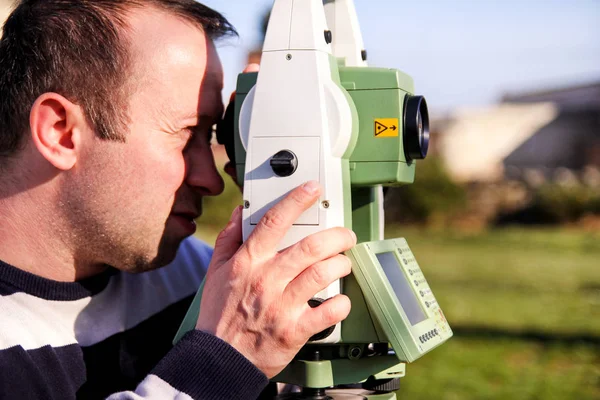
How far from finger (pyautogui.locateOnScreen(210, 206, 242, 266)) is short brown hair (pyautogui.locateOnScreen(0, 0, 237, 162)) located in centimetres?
42

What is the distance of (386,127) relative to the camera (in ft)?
5.75

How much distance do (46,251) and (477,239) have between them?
1350 centimetres

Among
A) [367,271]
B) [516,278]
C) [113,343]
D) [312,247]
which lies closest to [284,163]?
[312,247]

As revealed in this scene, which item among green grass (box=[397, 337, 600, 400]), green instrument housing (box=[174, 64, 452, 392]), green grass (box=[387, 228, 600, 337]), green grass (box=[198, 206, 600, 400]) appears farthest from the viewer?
green grass (box=[387, 228, 600, 337])

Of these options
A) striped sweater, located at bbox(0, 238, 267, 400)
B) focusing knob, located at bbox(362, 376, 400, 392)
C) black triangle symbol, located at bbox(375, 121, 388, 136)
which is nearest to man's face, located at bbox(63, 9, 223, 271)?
striped sweater, located at bbox(0, 238, 267, 400)

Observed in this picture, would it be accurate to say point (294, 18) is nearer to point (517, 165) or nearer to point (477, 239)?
point (477, 239)

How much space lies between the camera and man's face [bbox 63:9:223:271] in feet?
6.43

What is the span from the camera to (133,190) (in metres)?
1.97

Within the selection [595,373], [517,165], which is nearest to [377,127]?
[595,373]

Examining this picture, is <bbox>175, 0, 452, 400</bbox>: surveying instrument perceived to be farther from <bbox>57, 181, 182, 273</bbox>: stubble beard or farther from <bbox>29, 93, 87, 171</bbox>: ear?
<bbox>29, 93, 87, 171</bbox>: ear

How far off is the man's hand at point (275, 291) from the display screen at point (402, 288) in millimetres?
176

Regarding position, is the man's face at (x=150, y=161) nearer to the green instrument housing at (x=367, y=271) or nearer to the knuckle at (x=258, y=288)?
the green instrument housing at (x=367, y=271)

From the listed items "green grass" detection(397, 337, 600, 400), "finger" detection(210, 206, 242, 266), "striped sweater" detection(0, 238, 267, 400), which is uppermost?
"finger" detection(210, 206, 242, 266)

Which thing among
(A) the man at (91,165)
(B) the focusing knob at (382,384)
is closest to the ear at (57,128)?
(A) the man at (91,165)
